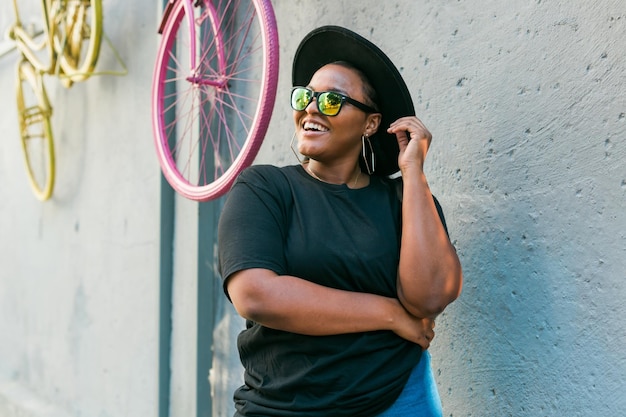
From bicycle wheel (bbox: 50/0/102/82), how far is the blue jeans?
3.39 m

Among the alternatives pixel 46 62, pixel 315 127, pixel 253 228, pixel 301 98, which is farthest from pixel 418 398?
pixel 46 62

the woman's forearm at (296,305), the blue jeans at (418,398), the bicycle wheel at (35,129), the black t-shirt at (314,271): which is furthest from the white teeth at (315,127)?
the bicycle wheel at (35,129)

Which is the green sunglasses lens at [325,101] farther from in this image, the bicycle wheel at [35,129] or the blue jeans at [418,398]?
the bicycle wheel at [35,129]

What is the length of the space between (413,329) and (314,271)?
1.11 feet

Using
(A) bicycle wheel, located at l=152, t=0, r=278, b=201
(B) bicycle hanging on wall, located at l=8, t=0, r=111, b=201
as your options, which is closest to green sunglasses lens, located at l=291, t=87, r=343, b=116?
(A) bicycle wheel, located at l=152, t=0, r=278, b=201

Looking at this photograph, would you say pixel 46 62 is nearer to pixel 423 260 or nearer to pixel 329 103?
pixel 329 103

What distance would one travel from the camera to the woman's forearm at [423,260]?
2.31m

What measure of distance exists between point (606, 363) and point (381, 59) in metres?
1.13

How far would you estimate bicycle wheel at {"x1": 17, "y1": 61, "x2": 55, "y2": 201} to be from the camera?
19.8 ft

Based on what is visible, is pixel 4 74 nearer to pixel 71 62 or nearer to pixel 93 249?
pixel 71 62

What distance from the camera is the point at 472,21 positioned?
289cm

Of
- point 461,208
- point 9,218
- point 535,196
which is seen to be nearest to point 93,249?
point 9,218

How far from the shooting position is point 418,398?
7.86 feet

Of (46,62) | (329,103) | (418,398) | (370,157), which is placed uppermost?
(46,62)
